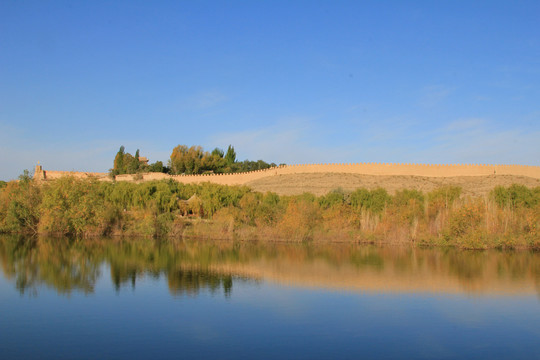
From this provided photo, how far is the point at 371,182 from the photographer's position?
128ft

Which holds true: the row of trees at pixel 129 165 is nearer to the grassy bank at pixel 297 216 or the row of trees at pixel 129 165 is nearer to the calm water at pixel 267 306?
the grassy bank at pixel 297 216

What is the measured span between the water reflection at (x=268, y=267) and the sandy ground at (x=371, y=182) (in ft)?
63.2

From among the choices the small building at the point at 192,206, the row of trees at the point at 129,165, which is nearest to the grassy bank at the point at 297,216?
the small building at the point at 192,206

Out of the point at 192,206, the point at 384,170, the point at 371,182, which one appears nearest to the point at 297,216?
the point at 192,206

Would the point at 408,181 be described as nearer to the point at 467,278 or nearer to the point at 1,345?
the point at 467,278

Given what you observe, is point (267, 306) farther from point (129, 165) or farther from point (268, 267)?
point (129, 165)

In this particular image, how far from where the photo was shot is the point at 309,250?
17.4 meters

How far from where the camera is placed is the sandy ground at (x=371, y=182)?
119 feet

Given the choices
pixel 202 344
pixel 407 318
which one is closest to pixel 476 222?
pixel 407 318

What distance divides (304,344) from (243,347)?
0.85m

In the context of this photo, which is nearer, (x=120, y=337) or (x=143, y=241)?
(x=120, y=337)

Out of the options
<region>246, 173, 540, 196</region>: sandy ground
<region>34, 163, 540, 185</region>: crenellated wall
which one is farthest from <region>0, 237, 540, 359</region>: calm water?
<region>34, 163, 540, 185</region>: crenellated wall

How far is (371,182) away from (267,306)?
102 ft

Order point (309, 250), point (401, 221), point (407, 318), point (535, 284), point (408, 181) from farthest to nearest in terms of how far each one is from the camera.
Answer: point (408, 181) < point (401, 221) < point (309, 250) < point (535, 284) < point (407, 318)
